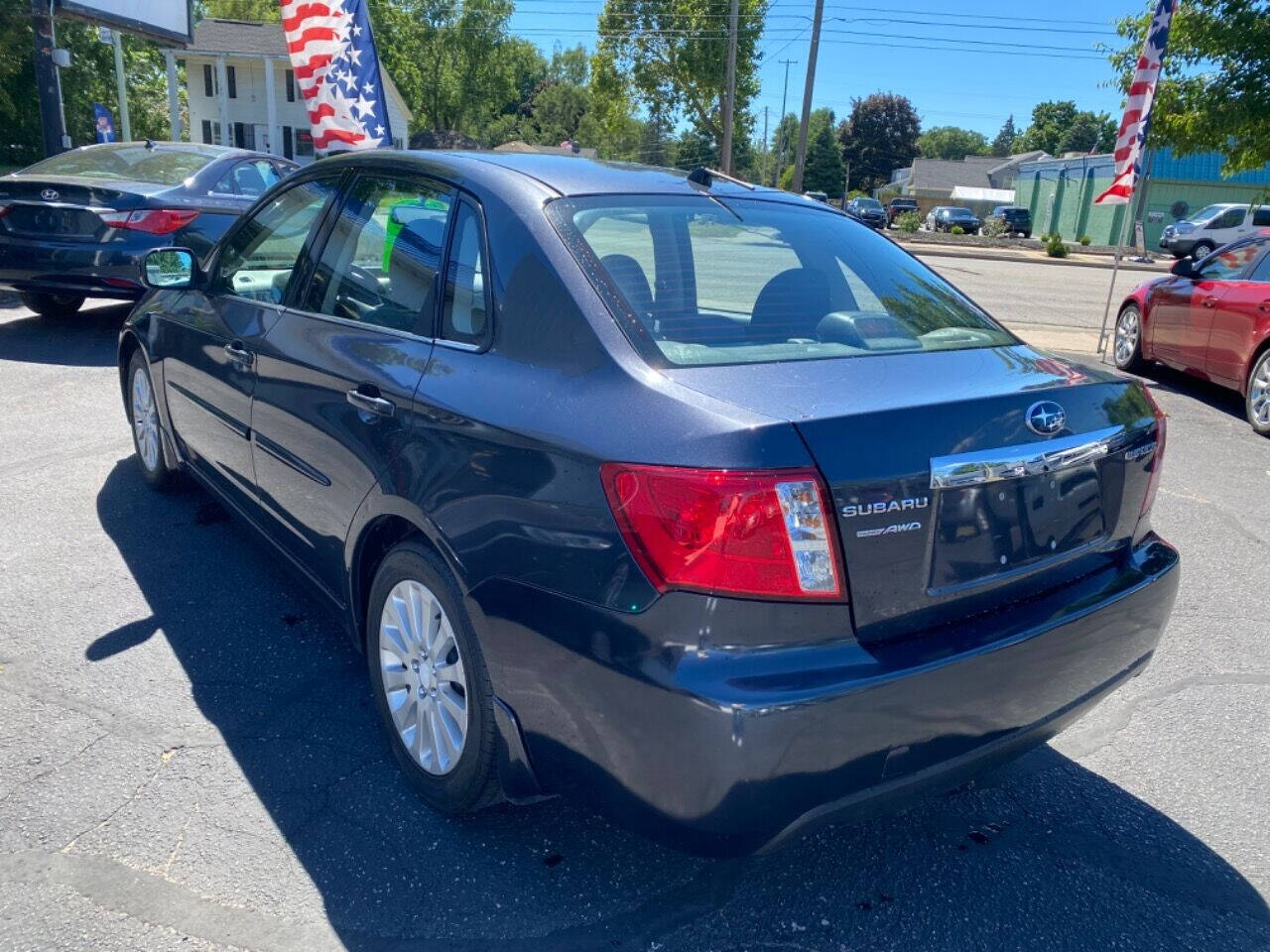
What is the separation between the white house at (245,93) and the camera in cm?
4969

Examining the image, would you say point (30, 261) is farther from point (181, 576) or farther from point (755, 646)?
point (755, 646)

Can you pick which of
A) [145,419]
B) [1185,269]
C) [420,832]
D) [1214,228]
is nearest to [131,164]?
[145,419]

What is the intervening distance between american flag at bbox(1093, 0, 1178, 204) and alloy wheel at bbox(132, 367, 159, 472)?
862 cm

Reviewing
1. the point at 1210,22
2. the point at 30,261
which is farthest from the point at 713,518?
the point at 1210,22

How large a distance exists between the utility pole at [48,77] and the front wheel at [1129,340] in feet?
39.6

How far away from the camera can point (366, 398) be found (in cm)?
287

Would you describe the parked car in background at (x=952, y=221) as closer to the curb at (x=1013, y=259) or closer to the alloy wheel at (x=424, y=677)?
the curb at (x=1013, y=259)

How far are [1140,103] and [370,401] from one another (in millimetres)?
9531

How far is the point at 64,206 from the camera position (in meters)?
8.13

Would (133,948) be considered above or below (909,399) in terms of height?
below

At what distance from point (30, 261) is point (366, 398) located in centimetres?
683

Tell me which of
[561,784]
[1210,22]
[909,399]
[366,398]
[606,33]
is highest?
[606,33]

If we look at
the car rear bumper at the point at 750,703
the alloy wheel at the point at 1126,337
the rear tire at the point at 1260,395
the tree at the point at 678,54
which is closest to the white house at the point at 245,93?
the tree at the point at 678,54

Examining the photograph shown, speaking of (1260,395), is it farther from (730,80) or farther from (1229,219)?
(730,80)
